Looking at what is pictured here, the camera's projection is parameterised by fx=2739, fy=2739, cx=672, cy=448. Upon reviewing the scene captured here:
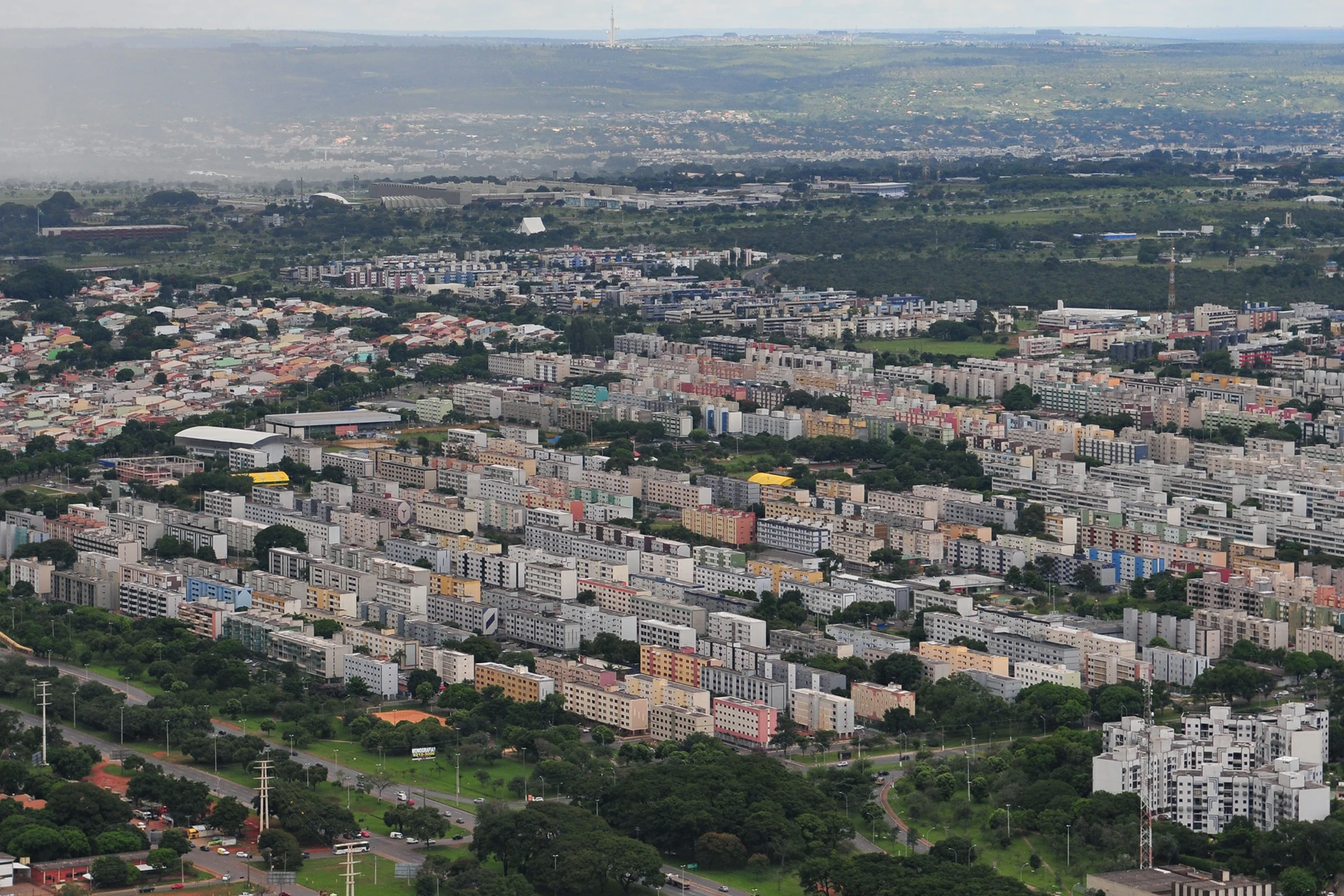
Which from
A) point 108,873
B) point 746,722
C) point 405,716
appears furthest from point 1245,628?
point 108,873

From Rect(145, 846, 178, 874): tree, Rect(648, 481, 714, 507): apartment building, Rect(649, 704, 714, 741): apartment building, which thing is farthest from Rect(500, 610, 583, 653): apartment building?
Rect(145, 846, 178, 874): tree

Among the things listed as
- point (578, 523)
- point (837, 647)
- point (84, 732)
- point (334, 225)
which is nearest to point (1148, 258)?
point (334, 225)

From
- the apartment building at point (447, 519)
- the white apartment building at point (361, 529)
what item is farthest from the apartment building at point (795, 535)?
the white apartment building at point (361, 529)

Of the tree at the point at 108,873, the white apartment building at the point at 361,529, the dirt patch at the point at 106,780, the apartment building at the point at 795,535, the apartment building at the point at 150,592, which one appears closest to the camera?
the tree at the point at 108,873

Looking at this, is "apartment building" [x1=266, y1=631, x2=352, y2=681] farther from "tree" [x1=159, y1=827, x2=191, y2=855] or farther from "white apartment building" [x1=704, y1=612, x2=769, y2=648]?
"tree" [x1=159, y1=827, x2=191, y2=855]

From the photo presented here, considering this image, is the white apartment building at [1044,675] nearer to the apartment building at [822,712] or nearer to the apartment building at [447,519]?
the apartment building at [822,712]

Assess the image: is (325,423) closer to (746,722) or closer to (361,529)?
(361,529)

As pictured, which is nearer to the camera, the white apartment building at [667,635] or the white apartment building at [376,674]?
the white apartment building at [376,674]

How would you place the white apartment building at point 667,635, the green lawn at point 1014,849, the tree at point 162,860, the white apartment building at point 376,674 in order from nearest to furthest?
the tree at point 162,860 < the green lawn at point 1014,849 < the white apartment building at point 376,674 < the white apartment building at point 667,635
